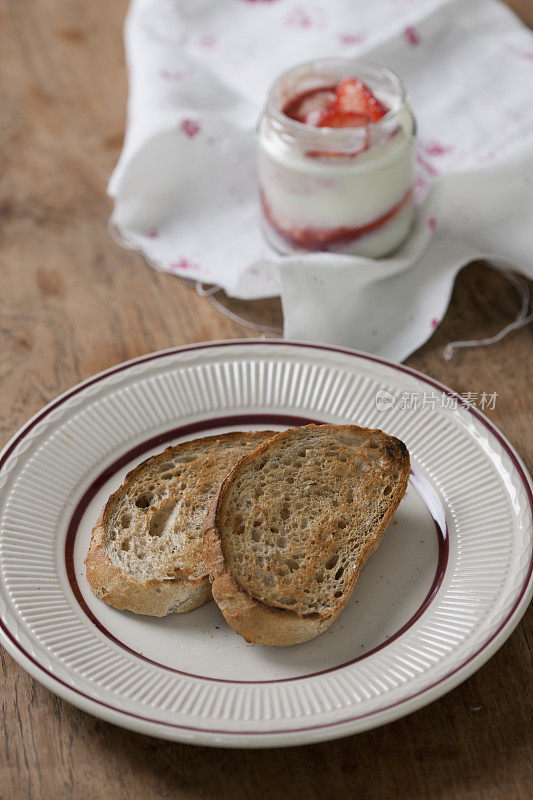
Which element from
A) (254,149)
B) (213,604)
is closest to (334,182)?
(254,149)

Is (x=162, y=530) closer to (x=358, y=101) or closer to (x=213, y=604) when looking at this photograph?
(x=213, y=604)

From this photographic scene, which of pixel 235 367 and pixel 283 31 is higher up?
pixel 283 31

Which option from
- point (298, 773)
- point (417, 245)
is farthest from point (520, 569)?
point (417, 245)

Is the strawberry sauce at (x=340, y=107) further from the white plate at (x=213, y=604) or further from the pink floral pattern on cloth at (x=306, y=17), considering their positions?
the pink floral pattern on cloth at (x=306, y=17)

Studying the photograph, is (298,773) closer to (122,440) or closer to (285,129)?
(122,440)

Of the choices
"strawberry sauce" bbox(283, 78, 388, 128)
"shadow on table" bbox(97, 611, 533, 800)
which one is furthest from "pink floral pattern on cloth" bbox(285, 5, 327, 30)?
"shadow on table" bbox(97, 611, 533, 800)

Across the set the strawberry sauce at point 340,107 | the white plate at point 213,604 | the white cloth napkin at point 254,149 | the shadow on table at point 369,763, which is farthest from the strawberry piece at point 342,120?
the shadow on table at point 369,763
